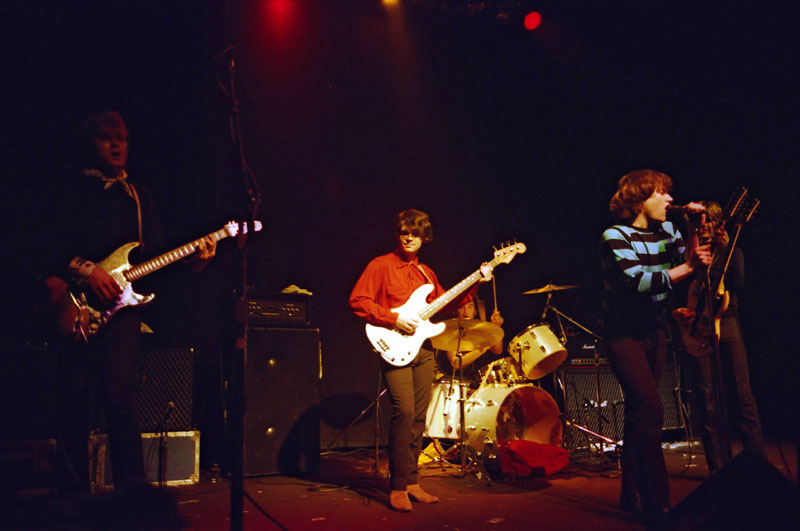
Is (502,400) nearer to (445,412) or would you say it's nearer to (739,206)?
(445,412)

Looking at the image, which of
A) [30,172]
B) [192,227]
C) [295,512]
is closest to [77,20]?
[30,172]

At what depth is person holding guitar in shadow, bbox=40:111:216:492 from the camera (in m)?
2.95

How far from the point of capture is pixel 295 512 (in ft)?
12.3

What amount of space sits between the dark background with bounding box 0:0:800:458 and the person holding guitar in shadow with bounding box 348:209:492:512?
1969 millimetres

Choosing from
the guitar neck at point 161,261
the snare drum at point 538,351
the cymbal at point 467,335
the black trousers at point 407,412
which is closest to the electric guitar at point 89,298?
the guitar neck at point 161,261

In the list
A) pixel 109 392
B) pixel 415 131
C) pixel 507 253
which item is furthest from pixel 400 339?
pixel 415 131

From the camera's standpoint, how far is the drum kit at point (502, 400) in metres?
5.15

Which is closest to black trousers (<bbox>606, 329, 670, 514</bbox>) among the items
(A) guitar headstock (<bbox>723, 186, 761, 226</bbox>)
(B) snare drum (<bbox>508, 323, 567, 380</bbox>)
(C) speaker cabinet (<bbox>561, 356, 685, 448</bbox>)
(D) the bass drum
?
(A) guitar headstock (<bbox>723, 186, 761, 226</bbox>)

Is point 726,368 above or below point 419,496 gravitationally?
above

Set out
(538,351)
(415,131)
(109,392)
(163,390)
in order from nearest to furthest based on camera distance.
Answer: (109,392) → (163,390) → (538,351) → (415,131)

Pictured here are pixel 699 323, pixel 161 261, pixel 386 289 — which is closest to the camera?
pixel 161 261

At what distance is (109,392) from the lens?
9.61ft

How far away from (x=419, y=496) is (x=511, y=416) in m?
2.11

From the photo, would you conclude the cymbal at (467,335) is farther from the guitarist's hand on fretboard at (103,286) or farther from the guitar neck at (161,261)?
the guitarist's hand on fretboard at (103,286)
